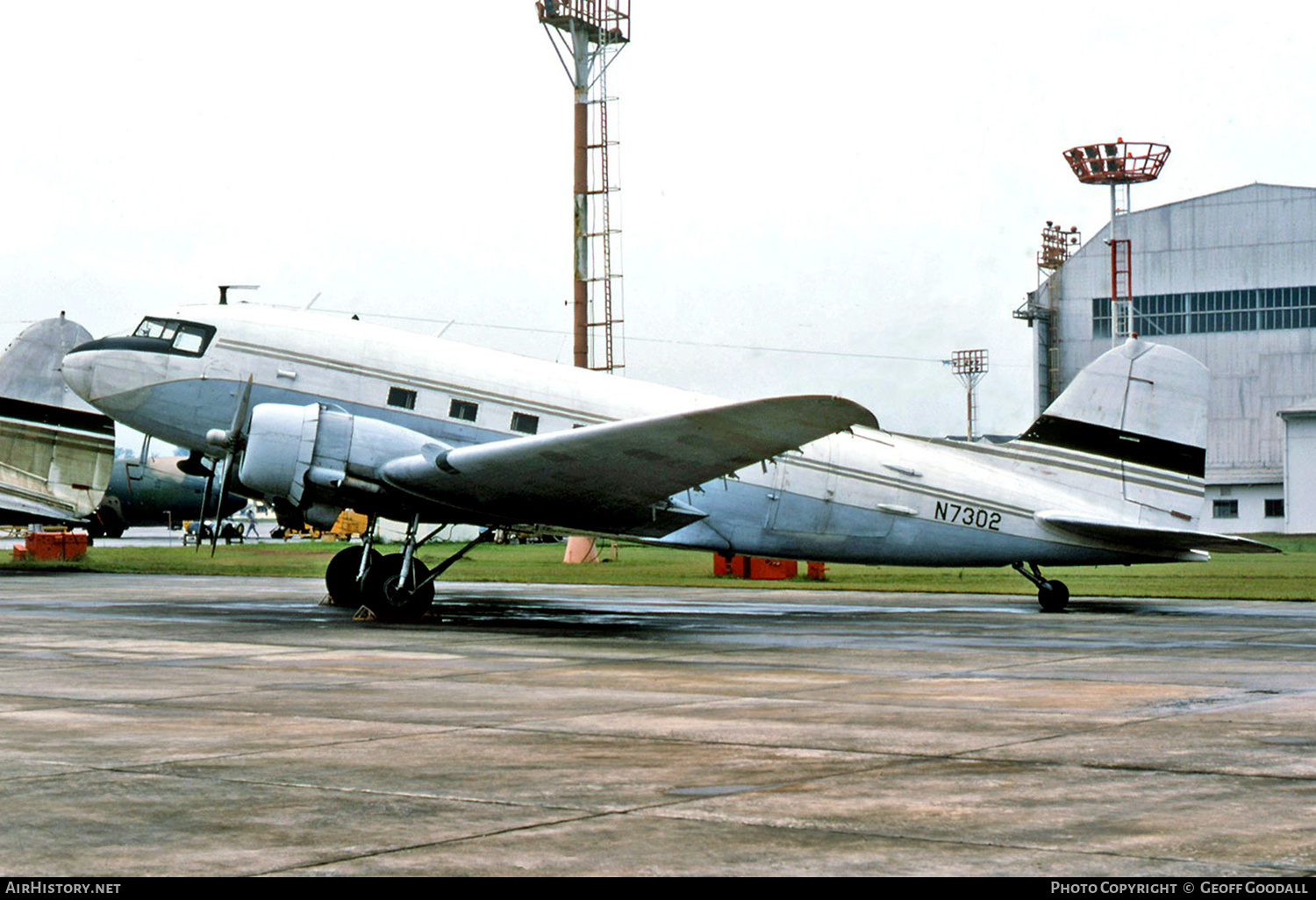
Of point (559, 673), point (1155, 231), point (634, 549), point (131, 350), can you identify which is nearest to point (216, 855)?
point (559, 673)

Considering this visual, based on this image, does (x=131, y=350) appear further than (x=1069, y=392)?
No

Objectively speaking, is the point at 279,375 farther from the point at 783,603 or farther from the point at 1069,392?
the point at 1069,392

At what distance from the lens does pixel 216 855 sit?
16.8ft

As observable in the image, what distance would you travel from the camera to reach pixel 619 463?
17047mm

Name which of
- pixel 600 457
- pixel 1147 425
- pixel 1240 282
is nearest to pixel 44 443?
pixel 600 457

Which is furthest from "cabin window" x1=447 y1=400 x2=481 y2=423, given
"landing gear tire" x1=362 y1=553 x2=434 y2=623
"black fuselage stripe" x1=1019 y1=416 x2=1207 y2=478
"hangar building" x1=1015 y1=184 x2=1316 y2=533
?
"hangar building" x1=1015 y1=184 x2=1316 y2=533

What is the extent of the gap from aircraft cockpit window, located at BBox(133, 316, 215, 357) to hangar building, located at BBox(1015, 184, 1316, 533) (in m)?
68.2

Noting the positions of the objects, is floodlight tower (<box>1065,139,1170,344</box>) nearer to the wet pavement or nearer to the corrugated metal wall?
the corrugated metal wall

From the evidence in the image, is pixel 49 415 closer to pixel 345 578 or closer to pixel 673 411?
pixel 345 578

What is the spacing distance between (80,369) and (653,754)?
15365 mm

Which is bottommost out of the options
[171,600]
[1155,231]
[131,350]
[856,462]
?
[171,600]

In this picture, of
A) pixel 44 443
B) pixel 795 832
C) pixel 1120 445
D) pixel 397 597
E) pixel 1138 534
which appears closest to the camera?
pixel 795 832

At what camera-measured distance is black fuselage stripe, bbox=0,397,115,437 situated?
3753 cm

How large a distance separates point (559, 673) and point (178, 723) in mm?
4163
